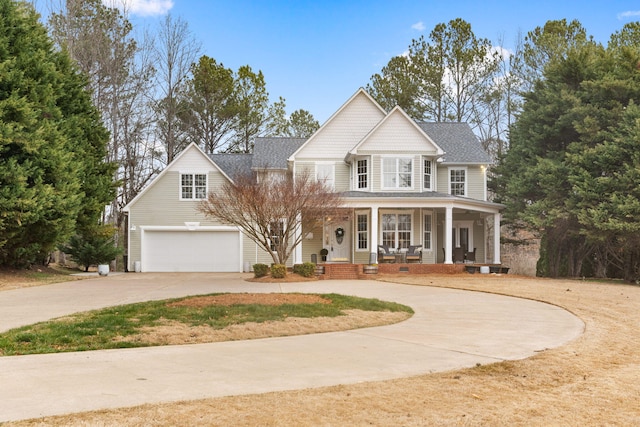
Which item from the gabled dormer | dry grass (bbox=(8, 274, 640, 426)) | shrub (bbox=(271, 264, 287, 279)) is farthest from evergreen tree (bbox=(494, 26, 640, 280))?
dry grass (bbox=(8, 274, 640, 426))

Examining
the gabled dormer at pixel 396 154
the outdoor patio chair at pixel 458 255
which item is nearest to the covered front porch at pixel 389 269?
the outdoor patio chair at pixel 458 255

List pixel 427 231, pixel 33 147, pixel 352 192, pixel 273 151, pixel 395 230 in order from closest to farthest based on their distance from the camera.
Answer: pixel 33 147, pixel 352 192, pixel 395 230, pixel 427 231, pixel 273 151

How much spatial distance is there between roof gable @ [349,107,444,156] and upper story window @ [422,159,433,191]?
0.98 m

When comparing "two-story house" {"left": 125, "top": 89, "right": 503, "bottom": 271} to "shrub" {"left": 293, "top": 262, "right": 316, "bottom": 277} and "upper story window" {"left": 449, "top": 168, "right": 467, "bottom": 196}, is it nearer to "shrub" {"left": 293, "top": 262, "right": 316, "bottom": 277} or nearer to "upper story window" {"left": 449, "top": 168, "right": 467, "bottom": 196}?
"upper story window" {"left": 449, "top": 168, "right": 467, "bottom": 196}

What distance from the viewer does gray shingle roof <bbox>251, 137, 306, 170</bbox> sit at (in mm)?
29769

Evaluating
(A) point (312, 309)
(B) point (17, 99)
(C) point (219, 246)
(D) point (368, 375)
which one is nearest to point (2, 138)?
(B) point (17, 99)

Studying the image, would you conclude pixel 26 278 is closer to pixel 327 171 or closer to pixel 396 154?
pixel 327 171

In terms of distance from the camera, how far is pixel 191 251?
93.5 feet

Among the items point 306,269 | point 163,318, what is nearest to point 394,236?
point 306,269

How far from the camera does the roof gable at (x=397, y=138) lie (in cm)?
2692

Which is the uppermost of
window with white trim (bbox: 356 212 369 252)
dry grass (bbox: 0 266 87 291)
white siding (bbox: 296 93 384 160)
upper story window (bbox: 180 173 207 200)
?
white siding (bbox: 296 93 384 160)

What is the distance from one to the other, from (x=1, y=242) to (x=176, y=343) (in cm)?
1482

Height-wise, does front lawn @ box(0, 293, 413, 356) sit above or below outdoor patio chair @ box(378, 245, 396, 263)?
below

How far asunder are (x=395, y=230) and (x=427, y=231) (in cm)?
176
